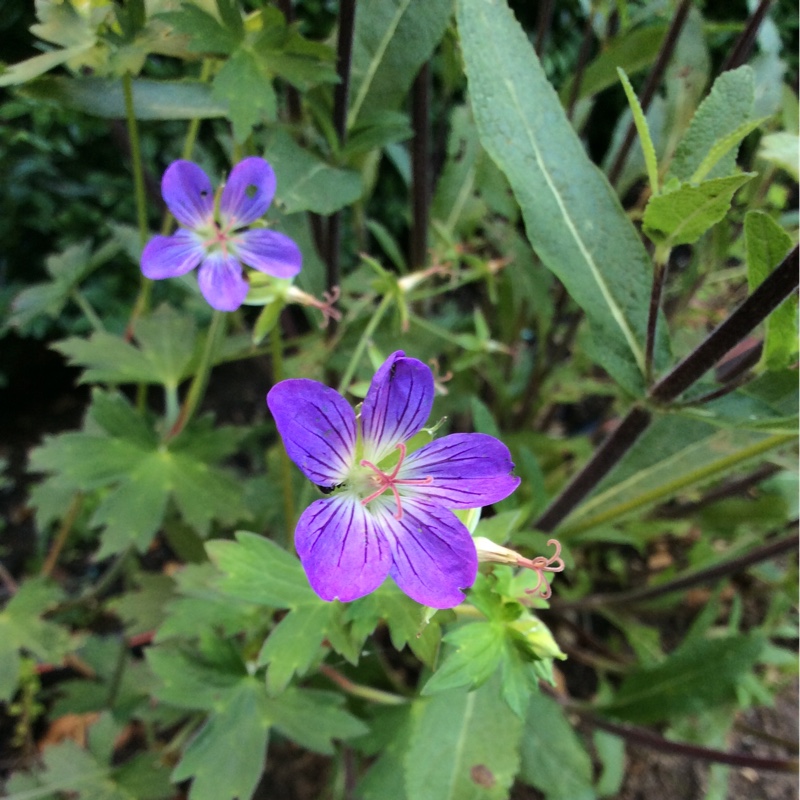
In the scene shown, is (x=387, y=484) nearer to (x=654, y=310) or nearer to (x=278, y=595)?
(x=278, y=595)

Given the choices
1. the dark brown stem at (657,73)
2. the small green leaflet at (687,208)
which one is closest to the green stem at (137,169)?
the small green leaflet at (687,208)

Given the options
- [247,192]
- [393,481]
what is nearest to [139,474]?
[247,192]

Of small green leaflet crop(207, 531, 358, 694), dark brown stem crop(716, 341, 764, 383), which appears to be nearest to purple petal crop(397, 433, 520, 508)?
small green leaflet crop(207, 531, 358, 694)

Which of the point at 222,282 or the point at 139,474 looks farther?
the point at 139,474

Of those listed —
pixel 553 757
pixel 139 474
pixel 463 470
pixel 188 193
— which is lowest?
pixel 553 757

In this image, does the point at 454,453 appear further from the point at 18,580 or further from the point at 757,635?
the point at 18,580

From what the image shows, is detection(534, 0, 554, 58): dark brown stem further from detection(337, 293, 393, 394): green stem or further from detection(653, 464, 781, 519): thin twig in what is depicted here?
detection(653, 464, 781, 519): thin twig

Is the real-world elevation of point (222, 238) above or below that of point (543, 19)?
below
